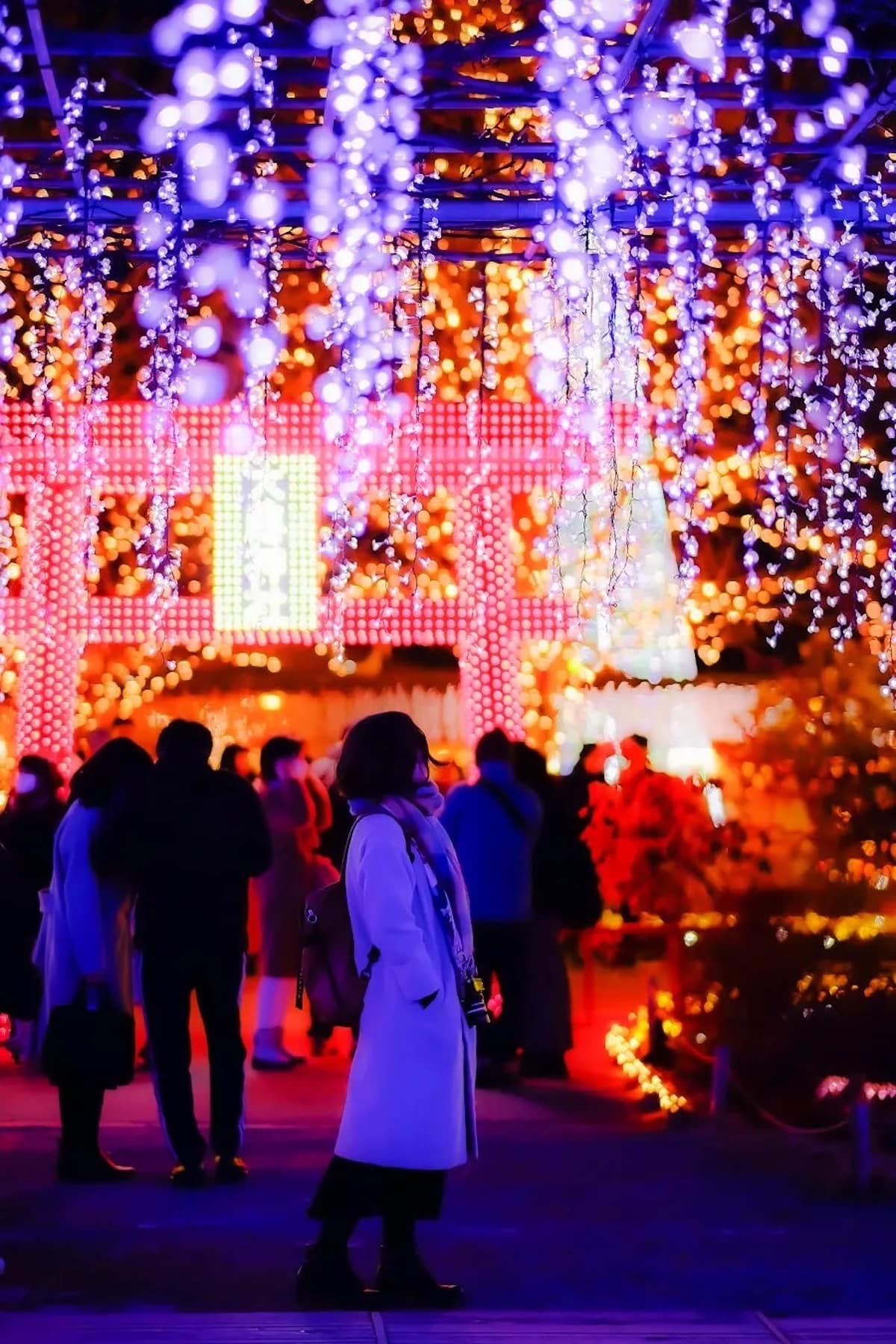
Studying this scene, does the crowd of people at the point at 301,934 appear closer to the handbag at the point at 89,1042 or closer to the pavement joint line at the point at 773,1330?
Answer: the handbag at the point at 89,1042

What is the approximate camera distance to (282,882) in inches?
385

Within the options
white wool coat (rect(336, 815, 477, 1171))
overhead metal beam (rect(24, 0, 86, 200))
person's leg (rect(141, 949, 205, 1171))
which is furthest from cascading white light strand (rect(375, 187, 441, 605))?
white wool coat (rect(336, 815, 477, 1171))

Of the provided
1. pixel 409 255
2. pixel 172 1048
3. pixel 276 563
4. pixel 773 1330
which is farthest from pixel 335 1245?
pixel 409 255

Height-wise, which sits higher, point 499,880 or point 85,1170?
point 499,880

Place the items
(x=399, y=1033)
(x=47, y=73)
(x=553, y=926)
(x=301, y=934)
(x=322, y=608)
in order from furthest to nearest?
(x=322, y=608), (x=553, y=926), (x=47, y=73), (x=301, y=934), (x=399, y=1033)

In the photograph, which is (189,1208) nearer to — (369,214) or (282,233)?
(369,214)

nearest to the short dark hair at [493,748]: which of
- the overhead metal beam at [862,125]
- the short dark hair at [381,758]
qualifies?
the overhead metal beam at [862,125]

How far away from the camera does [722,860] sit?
9109 millimetres

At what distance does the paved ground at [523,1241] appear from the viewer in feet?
16.3

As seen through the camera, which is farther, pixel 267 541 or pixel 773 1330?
pixel 267 541

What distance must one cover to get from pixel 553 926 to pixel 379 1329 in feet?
14.8

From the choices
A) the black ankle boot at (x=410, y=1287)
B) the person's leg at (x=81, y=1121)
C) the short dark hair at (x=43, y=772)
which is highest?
the short dark hair at (x=43, y=772)

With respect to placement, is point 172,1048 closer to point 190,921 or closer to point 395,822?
point 190,921

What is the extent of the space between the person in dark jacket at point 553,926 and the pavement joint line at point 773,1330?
161 inches
